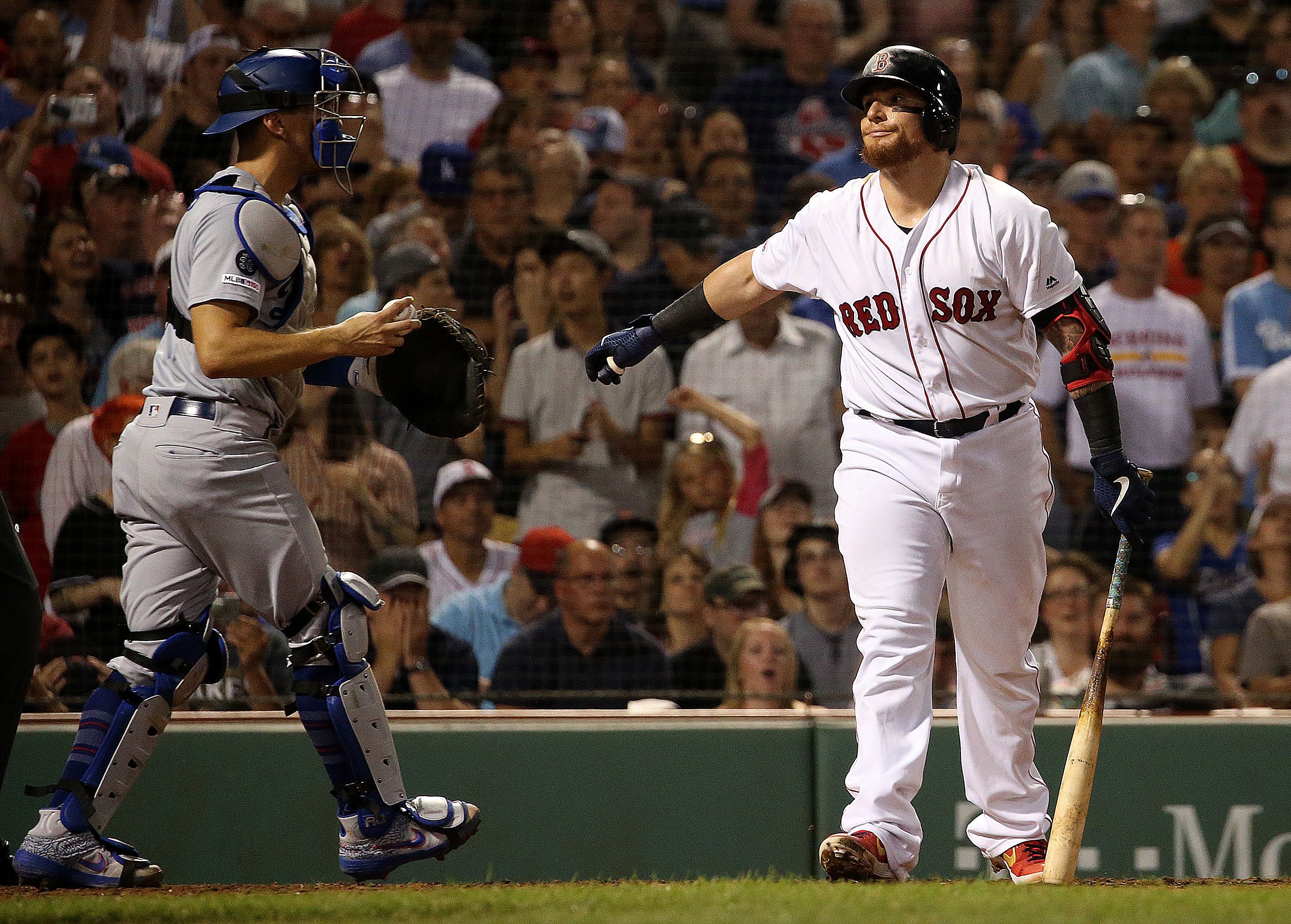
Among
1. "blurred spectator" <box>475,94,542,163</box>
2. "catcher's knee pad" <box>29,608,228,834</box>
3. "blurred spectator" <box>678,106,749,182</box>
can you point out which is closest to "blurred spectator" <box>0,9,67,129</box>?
"blurred spectator" <box>475,94,542,163</box>

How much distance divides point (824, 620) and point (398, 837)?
2655 millimetres

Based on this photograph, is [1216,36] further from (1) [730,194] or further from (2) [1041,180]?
(1) [730,194]

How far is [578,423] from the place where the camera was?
6.82 m

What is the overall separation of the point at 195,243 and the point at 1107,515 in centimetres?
233

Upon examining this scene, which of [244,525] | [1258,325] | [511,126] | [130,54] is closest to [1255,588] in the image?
[1258,325]

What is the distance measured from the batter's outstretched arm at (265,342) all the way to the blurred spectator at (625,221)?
12.5 ft

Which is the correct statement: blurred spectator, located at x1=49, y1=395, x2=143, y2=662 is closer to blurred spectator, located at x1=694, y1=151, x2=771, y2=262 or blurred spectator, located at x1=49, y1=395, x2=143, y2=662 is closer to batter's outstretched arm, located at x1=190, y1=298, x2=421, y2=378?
batter's outstretched arm, located at x1=190, y1=298, x2=421, y2=378

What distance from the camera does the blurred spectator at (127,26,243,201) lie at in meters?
7.30

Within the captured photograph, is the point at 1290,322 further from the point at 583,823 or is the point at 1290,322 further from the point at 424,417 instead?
the point at 424,417

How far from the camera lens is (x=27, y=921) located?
129 inches

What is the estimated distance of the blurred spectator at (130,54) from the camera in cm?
780

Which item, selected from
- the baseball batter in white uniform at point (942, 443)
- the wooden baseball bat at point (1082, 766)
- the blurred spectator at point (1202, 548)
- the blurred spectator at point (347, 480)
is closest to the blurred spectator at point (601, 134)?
the blurred spectator at point (347, 480)

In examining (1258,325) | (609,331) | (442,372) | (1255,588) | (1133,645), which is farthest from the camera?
(1258,325)

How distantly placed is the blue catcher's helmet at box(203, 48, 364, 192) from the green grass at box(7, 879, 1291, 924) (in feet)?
6.07
